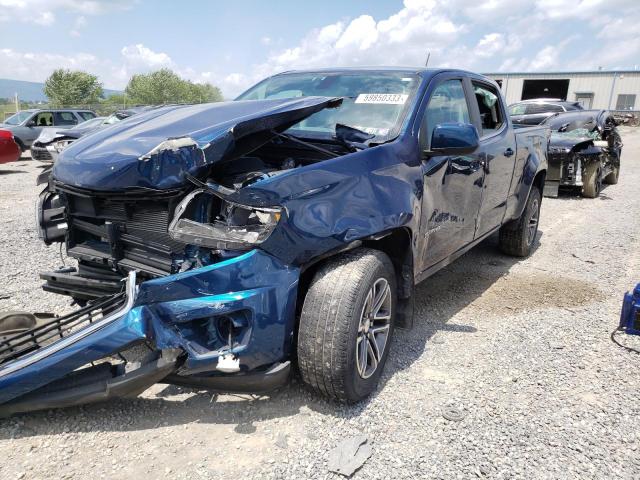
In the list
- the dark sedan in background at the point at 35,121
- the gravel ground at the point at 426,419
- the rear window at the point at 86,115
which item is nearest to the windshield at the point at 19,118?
the dark sedan in background at the point at 35,121

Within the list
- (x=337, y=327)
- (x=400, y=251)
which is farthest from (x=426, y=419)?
(x=400, y=251)

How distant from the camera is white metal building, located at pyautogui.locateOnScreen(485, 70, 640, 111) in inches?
1623

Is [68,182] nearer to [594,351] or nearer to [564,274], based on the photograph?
[594,351]

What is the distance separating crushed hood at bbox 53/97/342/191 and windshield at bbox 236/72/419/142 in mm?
344

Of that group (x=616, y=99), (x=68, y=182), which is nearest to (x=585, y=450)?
(x=68, y=182)

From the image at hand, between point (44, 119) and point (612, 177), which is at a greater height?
point (44, 119)

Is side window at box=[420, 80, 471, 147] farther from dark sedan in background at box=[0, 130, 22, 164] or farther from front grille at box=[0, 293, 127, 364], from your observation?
dark sedan in background at box=[0, 130, 22, 164]

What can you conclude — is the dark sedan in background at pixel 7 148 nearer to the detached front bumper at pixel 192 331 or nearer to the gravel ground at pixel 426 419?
the gravel ground at pixel 426 419

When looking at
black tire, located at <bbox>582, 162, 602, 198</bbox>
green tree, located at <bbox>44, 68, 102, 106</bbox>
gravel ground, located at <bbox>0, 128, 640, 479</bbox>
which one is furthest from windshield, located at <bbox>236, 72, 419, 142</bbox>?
green tree, located at <bbox>44, 68, 102, 106</bbox>

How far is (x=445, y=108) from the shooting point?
371 cm

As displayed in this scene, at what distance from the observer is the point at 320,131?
133 inches

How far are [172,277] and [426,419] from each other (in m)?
1.52

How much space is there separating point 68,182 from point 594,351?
3.49 metres

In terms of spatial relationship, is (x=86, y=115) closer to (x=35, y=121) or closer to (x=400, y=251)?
(x=35, y=121)
